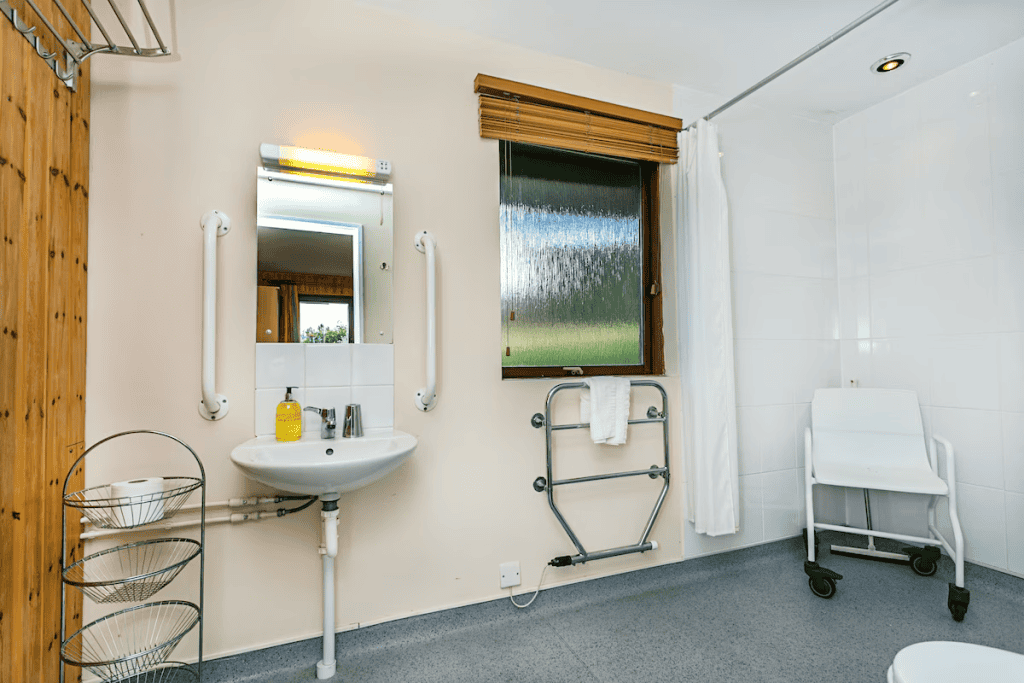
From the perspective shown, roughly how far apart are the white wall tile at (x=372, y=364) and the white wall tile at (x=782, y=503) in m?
1.88

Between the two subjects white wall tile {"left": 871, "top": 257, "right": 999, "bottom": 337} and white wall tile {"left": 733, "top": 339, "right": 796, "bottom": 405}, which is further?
white wall tile {"left": 733, "top": 339, "right": 796, "bottom": 405}

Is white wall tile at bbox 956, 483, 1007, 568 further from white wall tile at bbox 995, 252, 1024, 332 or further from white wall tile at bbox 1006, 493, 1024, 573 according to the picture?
white wall tile at bbox 995, 252, 1024, 332

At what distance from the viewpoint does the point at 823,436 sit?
241 centimetres

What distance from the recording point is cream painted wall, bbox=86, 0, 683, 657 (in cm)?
158

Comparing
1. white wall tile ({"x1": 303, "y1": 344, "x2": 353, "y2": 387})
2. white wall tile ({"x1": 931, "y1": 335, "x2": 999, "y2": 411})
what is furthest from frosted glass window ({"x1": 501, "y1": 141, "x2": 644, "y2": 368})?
white wall tile ({"x1": 931, "y1": 335, "x2": 999, "y2": 411})

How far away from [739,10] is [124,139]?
2.15 m

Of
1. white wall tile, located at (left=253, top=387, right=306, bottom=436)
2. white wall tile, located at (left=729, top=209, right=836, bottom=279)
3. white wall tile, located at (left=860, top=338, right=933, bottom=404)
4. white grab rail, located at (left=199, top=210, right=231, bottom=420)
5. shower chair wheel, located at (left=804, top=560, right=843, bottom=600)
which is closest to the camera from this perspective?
Answer: white grab rail, located at (left=199, top=210, right=231, bottom=420)

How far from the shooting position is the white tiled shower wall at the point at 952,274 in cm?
212

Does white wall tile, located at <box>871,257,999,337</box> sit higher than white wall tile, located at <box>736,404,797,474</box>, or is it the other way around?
white wall tile, located at <box>871,257,999,337</box>

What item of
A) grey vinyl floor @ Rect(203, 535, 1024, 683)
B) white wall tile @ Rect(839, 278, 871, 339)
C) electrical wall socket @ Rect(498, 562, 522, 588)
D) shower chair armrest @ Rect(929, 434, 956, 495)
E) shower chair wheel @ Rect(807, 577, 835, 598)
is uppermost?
white wall tile @ Rect(839, 278, 871, 339)

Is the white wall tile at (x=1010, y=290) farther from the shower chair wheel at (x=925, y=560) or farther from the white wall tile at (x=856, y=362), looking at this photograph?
the shower chair wheel at (x=925, y=560)

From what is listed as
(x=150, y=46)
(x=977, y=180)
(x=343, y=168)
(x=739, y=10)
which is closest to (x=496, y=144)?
(x=343, y=168)

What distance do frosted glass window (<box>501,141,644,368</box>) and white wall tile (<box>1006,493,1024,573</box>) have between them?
1.58 m

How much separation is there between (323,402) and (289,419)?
0.13 metres
